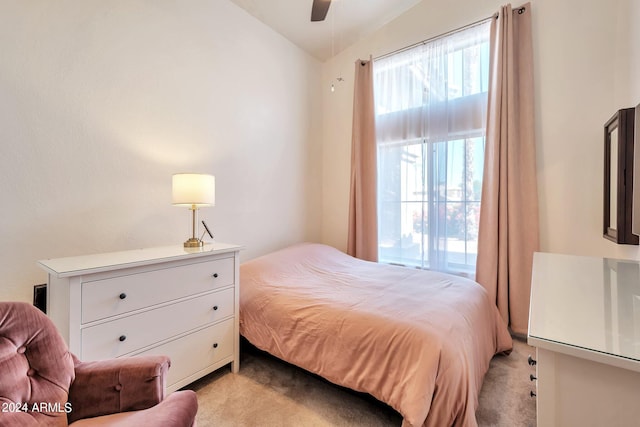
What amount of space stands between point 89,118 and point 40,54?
376 mm

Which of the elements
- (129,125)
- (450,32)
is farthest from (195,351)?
(450,32)

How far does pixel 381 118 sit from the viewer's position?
3.28 meters

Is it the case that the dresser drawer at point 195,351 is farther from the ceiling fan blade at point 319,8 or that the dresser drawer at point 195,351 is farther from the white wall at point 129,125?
the ceiling fan blade at point 319,8

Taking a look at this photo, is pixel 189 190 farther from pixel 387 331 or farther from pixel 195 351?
pixel 387 331

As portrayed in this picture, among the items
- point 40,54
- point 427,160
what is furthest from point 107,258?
point 427,160

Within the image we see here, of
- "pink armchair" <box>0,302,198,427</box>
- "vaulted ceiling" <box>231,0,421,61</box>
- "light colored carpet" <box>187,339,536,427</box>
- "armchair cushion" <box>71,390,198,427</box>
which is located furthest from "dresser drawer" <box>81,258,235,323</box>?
"vaulted ceiling" <box>231,0,421,61</box>

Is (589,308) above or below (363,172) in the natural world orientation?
below

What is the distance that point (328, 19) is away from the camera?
2.95m

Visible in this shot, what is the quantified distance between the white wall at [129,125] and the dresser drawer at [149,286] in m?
0.58

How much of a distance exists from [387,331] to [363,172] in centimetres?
222

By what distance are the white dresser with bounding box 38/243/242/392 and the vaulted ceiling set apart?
7.89ft

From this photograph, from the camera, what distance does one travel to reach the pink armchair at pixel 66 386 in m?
0.88

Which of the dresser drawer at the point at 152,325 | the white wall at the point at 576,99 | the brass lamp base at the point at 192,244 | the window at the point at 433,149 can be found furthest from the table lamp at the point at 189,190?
the white wall at the point at 576,99

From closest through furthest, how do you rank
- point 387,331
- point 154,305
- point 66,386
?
point 66,386
point 387,331
point 154,305
